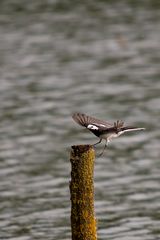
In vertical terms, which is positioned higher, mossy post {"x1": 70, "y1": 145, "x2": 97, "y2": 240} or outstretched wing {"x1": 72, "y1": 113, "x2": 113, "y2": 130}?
outstretched wing {"x1": 72, "y1": 113, "x2": 113, "y2": 130}

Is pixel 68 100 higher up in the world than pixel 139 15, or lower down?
lower down

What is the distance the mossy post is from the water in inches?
192

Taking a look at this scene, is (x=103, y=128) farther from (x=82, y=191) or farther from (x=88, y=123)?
(x=82, y=191)

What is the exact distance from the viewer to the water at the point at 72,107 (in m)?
18.7

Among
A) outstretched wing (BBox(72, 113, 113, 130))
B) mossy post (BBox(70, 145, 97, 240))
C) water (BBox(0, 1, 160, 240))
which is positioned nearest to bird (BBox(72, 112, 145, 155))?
outstretched wing (BBox(72, 113, 113, 130))

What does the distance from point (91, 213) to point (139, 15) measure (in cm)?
2071

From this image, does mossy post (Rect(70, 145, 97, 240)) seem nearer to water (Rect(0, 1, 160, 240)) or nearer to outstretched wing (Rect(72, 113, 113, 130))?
outstretched wing (Rect(72, 113, 113, 130))

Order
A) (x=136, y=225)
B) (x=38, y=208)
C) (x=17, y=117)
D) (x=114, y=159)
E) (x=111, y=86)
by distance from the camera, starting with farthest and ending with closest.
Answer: (x=111, y=86)
(x=17, y=117)
(x=114, y=159)
(x=38, y=208)
(x=136, y=225)

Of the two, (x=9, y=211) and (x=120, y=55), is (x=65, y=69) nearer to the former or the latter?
(x=120, y=55)

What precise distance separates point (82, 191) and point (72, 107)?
42.1ft

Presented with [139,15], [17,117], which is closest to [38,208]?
[17,117]

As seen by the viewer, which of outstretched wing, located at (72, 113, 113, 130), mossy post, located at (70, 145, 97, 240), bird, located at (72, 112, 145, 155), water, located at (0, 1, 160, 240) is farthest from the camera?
water, located at (0, 1, 160, 240)

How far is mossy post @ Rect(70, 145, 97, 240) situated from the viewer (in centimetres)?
1202

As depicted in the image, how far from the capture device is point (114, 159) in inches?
850
